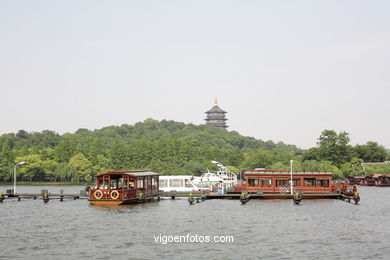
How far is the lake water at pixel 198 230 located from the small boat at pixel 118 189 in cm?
103

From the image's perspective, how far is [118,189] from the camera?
60.4m

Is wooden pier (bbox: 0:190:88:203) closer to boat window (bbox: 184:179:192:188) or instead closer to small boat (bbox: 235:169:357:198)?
boat window (bbox: 184:179:192:188)

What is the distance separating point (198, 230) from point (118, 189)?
19.1m

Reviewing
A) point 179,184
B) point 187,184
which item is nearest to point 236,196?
point 187,184

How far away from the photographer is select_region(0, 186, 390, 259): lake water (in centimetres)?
3434

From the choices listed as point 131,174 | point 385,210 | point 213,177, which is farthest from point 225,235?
point 213,177

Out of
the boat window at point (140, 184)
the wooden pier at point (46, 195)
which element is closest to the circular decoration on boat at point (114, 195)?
the boat window at point (140, 184)

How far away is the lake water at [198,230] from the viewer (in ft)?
113

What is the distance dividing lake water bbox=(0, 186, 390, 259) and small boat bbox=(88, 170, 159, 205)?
3.36 ft

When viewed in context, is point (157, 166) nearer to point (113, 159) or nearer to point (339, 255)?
point (113, 159)

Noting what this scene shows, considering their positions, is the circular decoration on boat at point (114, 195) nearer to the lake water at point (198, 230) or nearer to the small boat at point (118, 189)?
the small boat at point (118, 189)

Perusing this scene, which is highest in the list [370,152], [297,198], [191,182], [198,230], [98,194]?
[370,152]

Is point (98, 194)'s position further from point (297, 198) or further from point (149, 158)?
point (149, 158)

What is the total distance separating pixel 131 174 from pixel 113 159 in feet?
277
